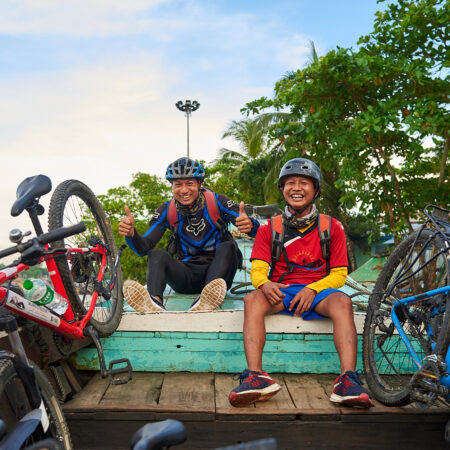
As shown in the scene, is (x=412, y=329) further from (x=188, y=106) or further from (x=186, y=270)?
(x=188, y=106)

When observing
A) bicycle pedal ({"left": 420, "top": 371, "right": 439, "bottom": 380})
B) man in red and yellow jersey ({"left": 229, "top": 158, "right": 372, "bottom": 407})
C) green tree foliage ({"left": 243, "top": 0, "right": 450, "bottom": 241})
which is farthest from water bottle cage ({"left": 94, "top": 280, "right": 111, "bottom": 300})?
green tree foliage ({"left": 243, "top": 0, "right": 450, "bottom": 241})

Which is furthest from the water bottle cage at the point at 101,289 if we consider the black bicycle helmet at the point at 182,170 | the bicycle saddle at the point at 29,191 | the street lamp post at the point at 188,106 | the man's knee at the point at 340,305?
the street lamp post at the point at 188,106

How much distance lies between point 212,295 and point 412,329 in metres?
1.34

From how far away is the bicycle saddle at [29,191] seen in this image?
2.37m

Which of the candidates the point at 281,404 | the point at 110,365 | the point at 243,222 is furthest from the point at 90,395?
the point at 243,222

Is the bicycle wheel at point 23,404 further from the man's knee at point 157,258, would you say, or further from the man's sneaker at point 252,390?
the man's knee at point 157,258

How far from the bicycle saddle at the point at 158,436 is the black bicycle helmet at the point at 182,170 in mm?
3118

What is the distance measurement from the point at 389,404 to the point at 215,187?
18546mm

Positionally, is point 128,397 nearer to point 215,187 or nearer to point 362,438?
point 362,438

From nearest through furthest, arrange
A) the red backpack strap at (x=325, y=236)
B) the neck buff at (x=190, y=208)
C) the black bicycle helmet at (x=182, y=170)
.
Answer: the red backpack strap at (x=325, y=236)
the black bicycle helmet at (x=182, y=170)
the neck buff at (x=190, y=208)

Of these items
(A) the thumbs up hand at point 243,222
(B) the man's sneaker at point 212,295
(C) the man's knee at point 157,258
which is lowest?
(B) the man's sneaker at point 212,295

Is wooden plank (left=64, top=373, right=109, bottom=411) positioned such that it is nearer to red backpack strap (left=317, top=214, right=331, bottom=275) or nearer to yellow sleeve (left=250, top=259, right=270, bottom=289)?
yellow sleeve (left=250, top=259, right=270, bottom=289)

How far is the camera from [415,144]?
716 cm

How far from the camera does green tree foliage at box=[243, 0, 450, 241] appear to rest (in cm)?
711
